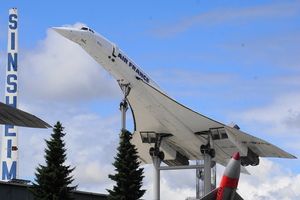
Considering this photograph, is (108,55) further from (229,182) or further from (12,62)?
(12,62)

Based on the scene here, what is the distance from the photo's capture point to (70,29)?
90.4 ft

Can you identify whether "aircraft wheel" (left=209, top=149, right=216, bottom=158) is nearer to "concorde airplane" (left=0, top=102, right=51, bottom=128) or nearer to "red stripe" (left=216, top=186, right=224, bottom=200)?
"red stripe" (left=216, top=186, right=224, bottom=200)

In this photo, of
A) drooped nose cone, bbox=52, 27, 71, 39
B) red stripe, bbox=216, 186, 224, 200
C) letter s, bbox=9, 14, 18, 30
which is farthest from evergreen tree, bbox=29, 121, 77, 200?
letter s, bbox=9, 14, 18, 30

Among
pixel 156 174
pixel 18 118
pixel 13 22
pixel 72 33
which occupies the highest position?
pixel 13 22

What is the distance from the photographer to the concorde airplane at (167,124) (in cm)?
2950

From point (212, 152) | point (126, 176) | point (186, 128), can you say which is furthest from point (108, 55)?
point (212, 152)

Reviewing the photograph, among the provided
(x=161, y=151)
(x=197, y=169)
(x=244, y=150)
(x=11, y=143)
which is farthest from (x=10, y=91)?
(x=244, y=150)

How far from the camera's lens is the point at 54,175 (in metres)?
19.8

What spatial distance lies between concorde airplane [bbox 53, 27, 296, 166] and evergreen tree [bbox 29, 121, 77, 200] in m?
9.04

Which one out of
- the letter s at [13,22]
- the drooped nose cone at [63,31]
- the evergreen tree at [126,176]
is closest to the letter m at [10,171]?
the letter s at [13,22]

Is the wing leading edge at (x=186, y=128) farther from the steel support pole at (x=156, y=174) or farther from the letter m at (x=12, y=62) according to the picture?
the letter m at (x=12, y=62)

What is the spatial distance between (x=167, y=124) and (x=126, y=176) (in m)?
12.8

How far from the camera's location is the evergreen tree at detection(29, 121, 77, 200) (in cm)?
1989

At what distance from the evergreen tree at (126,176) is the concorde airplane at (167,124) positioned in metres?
7.66
